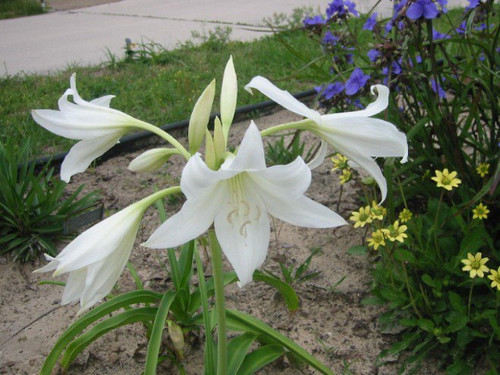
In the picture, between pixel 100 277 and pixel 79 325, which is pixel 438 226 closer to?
pixel 79 325

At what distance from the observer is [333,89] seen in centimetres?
289

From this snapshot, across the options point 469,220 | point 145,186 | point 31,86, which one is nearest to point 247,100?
point 145,186

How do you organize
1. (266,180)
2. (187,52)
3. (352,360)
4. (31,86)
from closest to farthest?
(266,180) → (352,360) → (31,86) → (187,52)

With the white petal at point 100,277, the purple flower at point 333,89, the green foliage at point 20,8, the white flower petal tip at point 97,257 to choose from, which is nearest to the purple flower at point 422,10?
the purple flower at point 333,89

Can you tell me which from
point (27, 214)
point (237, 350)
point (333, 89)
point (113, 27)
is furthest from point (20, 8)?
point (237, 350)

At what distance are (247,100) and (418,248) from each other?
2.75m

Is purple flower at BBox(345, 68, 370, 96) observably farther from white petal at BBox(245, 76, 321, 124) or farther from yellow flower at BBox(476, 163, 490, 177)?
white petal at BBox(245, 76, 321, 124)

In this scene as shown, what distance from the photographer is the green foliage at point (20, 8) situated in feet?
30.9

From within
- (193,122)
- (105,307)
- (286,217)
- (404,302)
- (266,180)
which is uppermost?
(193,122)

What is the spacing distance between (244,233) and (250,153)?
0.90 ft

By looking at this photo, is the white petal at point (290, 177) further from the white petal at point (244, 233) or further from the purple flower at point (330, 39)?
the purple flower at point (330, 39)

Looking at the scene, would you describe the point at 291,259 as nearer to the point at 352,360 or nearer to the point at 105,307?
the point at 352,360

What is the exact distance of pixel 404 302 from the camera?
7.48ft

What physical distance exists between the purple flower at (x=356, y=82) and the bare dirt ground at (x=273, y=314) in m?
0.74
